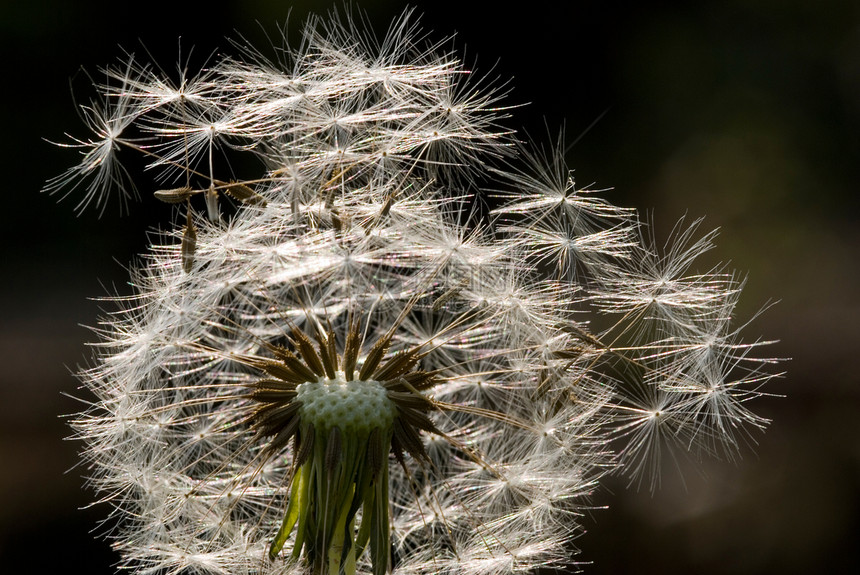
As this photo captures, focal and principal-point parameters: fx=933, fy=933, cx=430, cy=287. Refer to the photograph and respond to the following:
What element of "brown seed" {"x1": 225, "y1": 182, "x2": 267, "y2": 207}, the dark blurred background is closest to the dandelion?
"brown seed" {"x1": 225, "y1": 182, "x2": 267, "y2": 207}

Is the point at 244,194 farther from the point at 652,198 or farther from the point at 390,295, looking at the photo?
the point at 652,198

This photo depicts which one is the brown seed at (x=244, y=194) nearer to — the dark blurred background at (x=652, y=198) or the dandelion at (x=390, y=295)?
the dandelion at (x=390, y=295)

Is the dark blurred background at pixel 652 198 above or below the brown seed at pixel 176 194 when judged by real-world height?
above

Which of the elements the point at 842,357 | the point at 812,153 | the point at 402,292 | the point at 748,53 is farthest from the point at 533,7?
the point at 402,292

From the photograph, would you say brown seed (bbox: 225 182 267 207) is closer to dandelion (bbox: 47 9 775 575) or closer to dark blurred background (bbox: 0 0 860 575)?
dandelion (bbox: 47 9 775 575)

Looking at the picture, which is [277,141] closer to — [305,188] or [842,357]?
[305,188]

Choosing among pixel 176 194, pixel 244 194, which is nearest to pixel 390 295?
pixel 244 194

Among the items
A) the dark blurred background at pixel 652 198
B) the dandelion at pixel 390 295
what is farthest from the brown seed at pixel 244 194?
the dark blurred background at pixel 652 198

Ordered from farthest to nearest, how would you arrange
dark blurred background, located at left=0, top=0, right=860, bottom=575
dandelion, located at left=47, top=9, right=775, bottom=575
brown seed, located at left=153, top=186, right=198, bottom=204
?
dark blurred background, located at left=0, top=0, right=860, bottom=575
dandelion, located at left=47, top=9, right=775, bottom=575
brown seed, located at left=153, top=186, right=198, bottom=204
